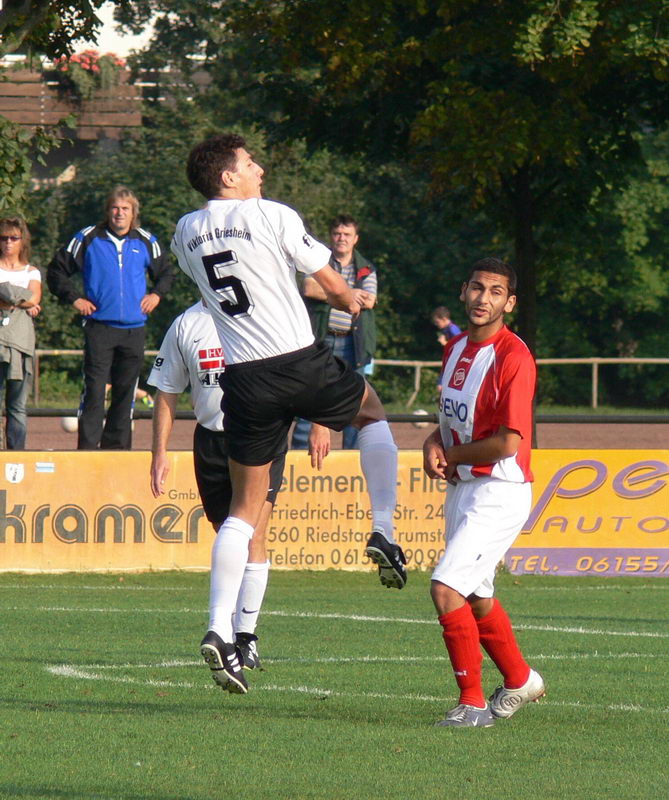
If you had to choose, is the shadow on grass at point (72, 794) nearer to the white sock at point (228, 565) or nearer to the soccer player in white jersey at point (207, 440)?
the white sock at point (228, 565)

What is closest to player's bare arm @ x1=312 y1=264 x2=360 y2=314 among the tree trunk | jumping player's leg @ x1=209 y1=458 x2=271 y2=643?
jumping player's leg @ x1=209 y1=458 x2=271 y2=643

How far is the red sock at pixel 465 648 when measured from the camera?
21.6 feet

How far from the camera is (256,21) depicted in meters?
19.9

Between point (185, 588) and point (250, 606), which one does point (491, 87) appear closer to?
point (185, 588)

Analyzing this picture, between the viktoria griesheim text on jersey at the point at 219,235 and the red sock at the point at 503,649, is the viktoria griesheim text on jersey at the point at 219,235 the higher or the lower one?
the higher one

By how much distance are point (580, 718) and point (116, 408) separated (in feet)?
26.7

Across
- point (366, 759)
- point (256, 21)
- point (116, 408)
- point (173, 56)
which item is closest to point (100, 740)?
point (366, 759)

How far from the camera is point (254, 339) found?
662 centimetres

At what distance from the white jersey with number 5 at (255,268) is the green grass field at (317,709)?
1.61 metres

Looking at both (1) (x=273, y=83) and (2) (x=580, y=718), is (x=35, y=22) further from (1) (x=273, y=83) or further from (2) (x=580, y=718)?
(2) (x=580, y=718)

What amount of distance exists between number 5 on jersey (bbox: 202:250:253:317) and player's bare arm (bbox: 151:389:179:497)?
5.79 feet

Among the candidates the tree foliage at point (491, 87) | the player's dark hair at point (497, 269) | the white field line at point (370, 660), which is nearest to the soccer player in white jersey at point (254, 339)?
the player's dark hair at point (497, 269)

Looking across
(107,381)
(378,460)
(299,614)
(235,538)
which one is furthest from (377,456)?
(107,381)

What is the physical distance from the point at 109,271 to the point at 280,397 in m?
7.58
